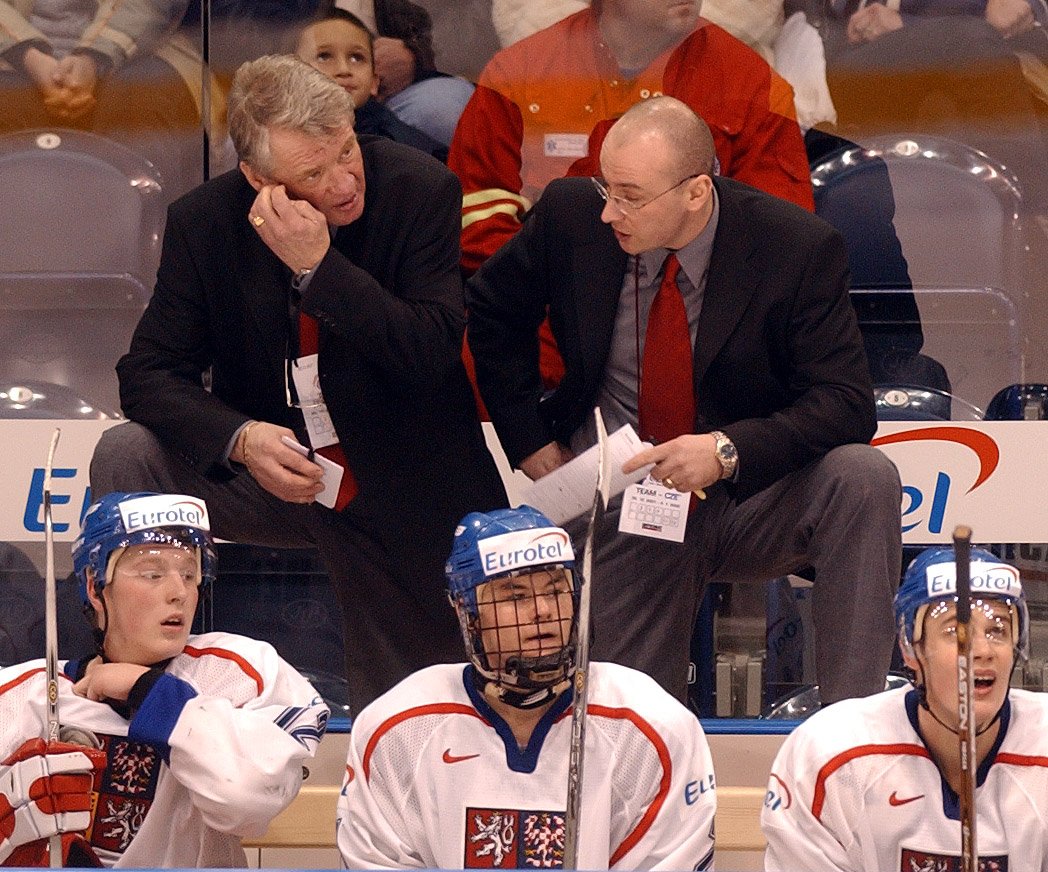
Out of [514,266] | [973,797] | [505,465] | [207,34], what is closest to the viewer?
[973,797]

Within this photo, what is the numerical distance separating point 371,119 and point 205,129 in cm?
42

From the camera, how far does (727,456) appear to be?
118 inches

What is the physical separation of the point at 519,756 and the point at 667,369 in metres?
0.89

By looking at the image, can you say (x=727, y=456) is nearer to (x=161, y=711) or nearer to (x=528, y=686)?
(x=528, y=686)

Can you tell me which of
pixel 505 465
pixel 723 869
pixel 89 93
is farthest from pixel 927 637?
pixel 89 93

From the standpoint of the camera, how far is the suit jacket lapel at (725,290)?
3.15 meters

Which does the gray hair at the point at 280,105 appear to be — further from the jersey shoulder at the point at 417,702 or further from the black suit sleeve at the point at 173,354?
the jersey shoulder at the point at 417,702

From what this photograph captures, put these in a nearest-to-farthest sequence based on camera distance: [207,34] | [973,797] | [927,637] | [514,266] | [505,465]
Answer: [973,797] < [927,637] < [514,266] < [505,465] < [207,34]

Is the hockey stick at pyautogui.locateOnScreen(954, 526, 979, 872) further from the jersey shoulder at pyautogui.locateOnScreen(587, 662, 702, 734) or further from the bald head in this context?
the bald head

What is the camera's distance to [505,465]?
3826 millimetres

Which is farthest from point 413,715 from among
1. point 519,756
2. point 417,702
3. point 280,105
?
point 280,105

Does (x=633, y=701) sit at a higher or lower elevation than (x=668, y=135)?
lower

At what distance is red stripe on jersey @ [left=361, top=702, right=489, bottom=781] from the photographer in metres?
2.52

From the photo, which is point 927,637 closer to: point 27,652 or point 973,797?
point 973,797
